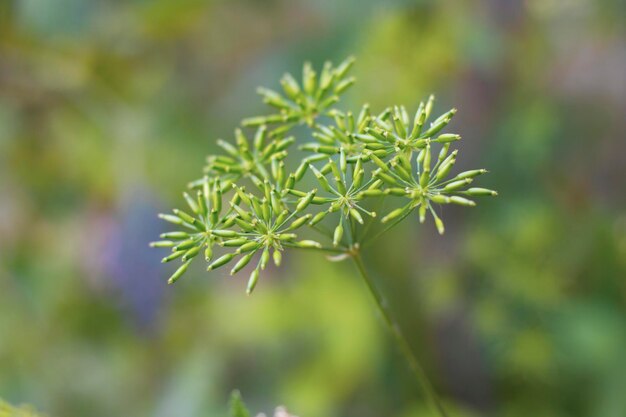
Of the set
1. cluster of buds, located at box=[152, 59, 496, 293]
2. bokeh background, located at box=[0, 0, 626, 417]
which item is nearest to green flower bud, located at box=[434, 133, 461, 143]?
cluster of buds, located at box=[152, 59, 496, 293]

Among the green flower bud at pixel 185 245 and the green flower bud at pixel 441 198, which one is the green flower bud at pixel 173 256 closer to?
the green flower bud at pixel 185 245

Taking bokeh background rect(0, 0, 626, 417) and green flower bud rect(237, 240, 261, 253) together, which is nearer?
green flower bud rect(237, 240, 261, 253)

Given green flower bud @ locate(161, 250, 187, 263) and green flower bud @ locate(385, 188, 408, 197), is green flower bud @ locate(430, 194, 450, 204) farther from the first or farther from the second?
green flower bud @ locate(161, 250, 187, 263)

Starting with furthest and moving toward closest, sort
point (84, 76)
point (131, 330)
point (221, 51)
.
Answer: point (221, 51) → point (131, 330) → point (84, 76)

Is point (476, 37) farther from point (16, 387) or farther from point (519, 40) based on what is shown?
point (16, 387)

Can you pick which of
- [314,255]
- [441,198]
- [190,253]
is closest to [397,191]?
[441,198]

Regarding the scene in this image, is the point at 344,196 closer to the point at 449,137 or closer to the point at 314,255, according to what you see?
the point at 449,137

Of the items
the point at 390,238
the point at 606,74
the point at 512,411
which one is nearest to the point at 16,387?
the point at 390,238

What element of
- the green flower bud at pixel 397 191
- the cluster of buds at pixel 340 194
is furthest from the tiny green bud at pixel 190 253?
the green flower bud at pixel 397 191
